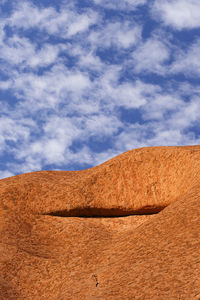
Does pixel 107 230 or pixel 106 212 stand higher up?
pixel 106 212

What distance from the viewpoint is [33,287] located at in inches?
749

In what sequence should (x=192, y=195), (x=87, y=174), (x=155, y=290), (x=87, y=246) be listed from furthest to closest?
(x=87, y=174), (x=87, y=246), (x=192, y=195), (x=155, y=290)

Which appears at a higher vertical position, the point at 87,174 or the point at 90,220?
the point at 87,174

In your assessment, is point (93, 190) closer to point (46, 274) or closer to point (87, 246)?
point (87, 246)

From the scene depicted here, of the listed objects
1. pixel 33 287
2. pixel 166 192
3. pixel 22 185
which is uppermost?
pixel 22 185

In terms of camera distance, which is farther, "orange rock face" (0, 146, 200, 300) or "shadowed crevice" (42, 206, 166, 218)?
"shadowed crevice" (42, 206, 166, 218)

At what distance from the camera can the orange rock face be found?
586 inches

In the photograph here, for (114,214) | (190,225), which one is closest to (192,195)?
(190,225)

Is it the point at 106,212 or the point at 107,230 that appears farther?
the point at 106,212

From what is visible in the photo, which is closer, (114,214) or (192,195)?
(192,195)

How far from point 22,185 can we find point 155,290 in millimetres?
13962

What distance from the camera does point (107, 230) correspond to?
2372 cm

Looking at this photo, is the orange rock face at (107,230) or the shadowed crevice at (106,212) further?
the shadowed crevice at (106,212)

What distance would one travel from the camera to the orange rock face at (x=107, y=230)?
586 inches
